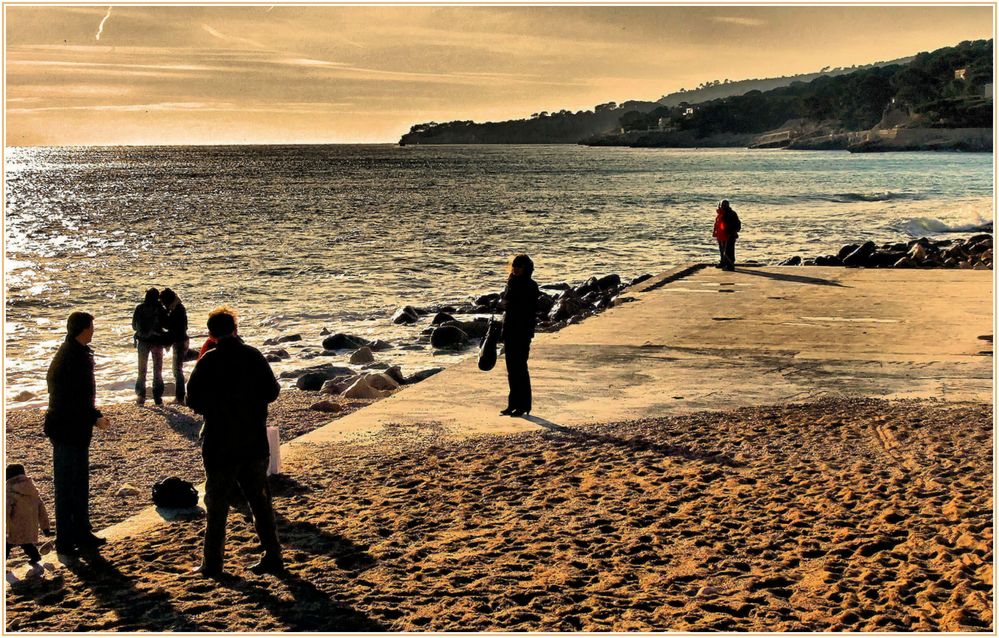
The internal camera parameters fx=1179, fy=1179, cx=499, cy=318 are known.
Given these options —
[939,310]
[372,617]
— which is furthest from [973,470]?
[939,310]

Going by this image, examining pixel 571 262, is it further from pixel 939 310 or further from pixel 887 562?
pixel 887 562

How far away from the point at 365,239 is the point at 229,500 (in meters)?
41.1

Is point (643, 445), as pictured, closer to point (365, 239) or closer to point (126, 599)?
point (126, 599)

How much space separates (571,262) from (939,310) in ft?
69.8

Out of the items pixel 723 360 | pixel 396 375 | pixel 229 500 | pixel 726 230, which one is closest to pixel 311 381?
pixel 396 375

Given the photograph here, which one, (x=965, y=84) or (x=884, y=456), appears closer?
(x=884, y=456)

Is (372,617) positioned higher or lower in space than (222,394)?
lower

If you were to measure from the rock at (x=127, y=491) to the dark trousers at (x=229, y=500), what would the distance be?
10.4 ft

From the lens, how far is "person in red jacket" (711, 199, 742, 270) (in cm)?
2134

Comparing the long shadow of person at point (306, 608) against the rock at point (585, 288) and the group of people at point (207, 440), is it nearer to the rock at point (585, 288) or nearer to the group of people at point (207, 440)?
the group of people at point (207, 440)

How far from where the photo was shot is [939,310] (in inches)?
638

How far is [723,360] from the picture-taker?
1300 cm

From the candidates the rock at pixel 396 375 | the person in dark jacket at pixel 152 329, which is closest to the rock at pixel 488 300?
the rock at pixel 396 375

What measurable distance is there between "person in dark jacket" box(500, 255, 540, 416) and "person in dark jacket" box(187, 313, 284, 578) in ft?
13.3
